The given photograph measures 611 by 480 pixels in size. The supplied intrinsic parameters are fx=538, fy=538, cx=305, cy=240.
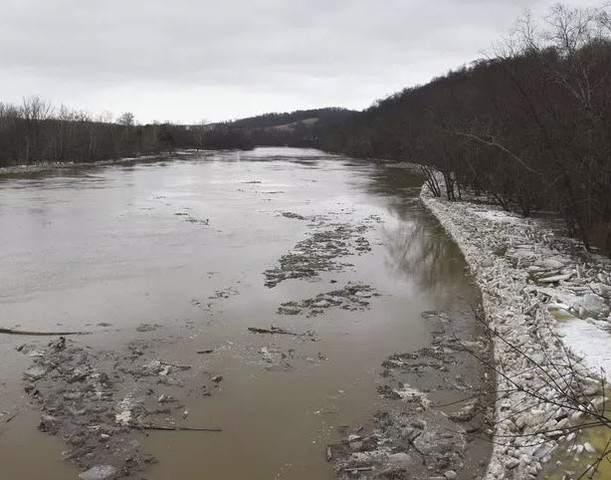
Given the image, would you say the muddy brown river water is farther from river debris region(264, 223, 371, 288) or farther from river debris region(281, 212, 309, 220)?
river debris region(281, 212, 309, 220)

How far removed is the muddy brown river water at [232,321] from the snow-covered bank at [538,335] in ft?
1.77

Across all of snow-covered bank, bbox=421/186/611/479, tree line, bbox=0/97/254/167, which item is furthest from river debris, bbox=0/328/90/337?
tree line, bbox=0/97/254/167

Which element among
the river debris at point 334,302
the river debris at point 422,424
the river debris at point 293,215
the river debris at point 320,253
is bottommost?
the river debris at point 422,424

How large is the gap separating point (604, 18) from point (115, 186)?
33.0 meters

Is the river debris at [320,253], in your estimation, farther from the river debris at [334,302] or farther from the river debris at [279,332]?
the river debris at [279,332]

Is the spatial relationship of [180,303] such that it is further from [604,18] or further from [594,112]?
[604,18]

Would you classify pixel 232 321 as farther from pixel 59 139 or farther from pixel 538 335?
pixel 59 139

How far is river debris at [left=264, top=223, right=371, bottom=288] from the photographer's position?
14750mm

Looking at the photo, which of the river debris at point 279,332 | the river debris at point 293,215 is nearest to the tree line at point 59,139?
the river debris at point 293,215

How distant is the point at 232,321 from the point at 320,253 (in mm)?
6926

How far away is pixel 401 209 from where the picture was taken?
2978 centimetres

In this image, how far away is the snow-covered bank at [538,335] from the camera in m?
6.05

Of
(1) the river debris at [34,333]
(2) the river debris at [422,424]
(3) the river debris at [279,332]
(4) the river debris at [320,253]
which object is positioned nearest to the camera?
(2) the river debris at [422,424]

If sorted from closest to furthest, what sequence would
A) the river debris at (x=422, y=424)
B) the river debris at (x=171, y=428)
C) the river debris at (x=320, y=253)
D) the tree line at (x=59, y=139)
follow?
the river debris at (x=422, y=424)
the river debris at (x=171, y=428)
the river debris at (x=320, y=253)
the tree line at (x=59, y=139)
